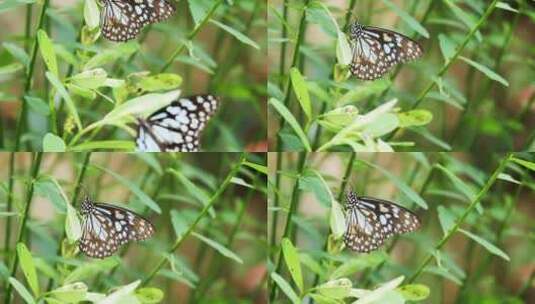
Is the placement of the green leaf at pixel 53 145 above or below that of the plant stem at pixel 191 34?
below

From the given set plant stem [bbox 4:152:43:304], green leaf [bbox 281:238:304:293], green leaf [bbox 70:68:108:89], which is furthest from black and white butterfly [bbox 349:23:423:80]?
plant stem [bbox 4:152:43:304]

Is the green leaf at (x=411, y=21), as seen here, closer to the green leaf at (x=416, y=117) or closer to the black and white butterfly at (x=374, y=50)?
the black and white butterfly at (x=374, y=50)

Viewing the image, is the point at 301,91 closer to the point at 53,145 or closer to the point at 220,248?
the point at 220,248

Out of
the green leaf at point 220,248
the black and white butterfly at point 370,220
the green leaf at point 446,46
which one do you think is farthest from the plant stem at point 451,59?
the green leaf at point 220,248

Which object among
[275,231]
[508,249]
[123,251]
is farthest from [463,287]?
[123,251]

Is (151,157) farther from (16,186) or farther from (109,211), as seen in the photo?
(16,186)

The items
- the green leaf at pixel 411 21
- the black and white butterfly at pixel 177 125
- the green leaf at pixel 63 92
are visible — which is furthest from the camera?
the green leaf at pixel 411 21
